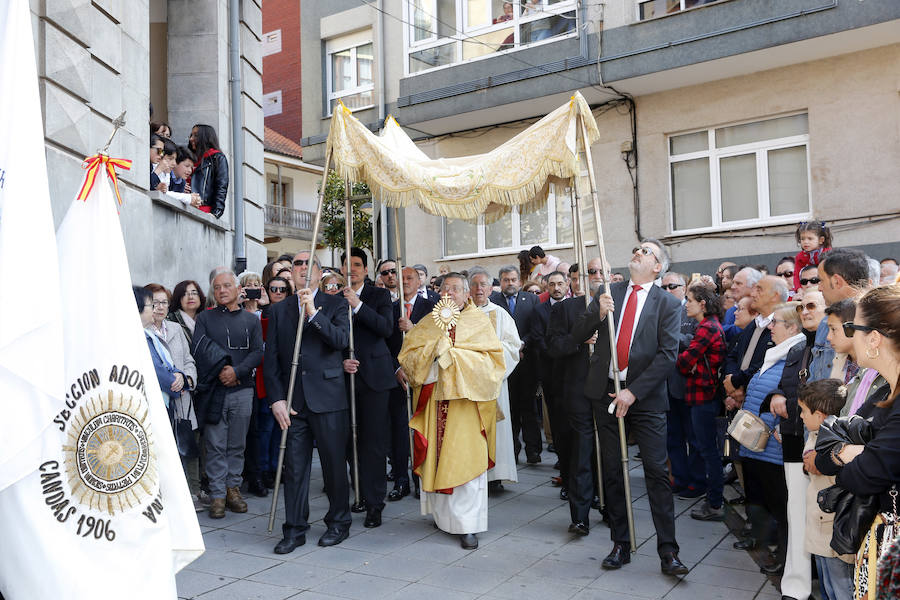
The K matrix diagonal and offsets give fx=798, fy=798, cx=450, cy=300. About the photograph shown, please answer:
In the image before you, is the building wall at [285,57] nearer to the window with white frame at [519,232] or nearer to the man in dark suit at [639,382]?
the window with white frame at [519,232]

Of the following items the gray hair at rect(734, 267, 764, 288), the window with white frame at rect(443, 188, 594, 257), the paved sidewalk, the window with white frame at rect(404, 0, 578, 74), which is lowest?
the paved sidewalk

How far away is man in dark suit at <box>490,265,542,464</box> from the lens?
28.6ft

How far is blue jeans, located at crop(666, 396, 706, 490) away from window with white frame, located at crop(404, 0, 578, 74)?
9.29 metres

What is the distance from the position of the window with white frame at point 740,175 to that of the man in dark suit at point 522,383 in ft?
20.8

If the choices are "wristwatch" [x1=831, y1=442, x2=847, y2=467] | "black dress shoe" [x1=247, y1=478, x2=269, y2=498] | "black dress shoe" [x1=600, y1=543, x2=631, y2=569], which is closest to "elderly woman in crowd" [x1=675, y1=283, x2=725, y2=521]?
"black dress shoe" [x1=600, y1=543, x2=631, y2=569]

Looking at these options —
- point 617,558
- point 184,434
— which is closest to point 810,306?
point 617,558

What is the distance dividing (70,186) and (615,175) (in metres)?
10.3

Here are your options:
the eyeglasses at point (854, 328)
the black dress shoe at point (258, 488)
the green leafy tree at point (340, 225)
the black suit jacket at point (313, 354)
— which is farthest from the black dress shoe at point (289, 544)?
the green leafy tree at point (340, 225)

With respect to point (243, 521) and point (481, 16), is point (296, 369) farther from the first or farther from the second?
point (481, 16)

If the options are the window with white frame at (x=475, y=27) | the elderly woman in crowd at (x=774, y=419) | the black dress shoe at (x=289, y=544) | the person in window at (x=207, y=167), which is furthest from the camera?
the window with white frame at (x=475, y=27)

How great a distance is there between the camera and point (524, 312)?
8.62 m

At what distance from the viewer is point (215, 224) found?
10070mm

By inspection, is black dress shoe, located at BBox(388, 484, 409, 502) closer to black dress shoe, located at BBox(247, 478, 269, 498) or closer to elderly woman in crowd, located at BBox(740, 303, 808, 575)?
black dress shoe, located at BBox(247, 478, 269, 498)

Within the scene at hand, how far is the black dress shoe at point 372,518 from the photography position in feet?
21.0
